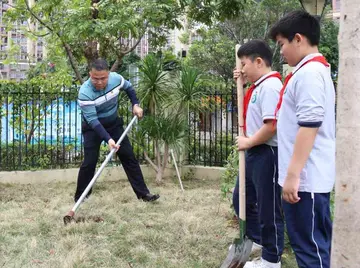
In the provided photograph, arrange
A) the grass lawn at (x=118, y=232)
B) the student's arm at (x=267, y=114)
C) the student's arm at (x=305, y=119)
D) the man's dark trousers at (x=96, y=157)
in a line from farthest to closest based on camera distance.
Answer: the man's dark trousers at (x=96, y=157)
the grass lawn at (x=118, y=232)
the student's arm at (x=267, y=114)
the student's arm at (x=305, y=119)

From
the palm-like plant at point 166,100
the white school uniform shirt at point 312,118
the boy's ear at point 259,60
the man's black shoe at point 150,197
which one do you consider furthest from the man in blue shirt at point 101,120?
the white school uniform shirt at point 312,118

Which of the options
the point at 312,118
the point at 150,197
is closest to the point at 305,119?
the point at 312,118

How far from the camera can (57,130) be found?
24.0 feet

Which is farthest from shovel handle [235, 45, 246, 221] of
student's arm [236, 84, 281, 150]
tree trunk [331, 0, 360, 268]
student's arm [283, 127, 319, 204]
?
tree trunk [331, 0, 360, 268]

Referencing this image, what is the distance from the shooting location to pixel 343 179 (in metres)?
1.63

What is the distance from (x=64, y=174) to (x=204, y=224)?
3492 millimetres

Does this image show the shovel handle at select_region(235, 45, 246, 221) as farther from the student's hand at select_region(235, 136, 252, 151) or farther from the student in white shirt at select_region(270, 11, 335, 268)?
the student in white shirt at select_region(270, 11, 335, 268)

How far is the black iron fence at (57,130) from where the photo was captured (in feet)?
23.1

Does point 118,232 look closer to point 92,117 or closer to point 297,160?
point 92,117

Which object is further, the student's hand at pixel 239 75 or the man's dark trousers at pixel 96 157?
the man's dark trousers at pixel 96 157

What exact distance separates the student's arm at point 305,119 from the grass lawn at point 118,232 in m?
1.41

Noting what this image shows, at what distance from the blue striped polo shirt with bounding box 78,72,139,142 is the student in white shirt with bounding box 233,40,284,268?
207cm

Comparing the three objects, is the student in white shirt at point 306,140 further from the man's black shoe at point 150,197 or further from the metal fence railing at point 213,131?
the metal fence railing at point 213,131

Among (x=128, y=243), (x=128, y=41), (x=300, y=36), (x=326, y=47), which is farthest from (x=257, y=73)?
(x=326, y=47)
